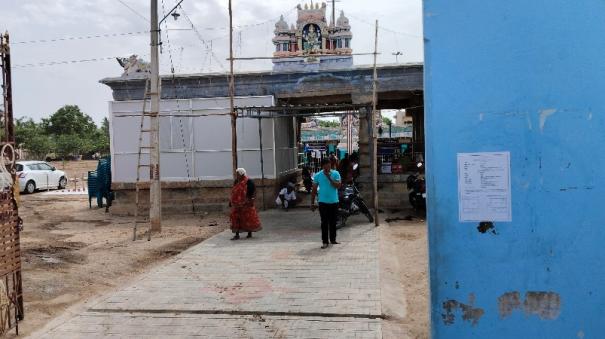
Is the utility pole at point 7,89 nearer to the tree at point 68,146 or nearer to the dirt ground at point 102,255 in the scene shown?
the dirt ground at point 102,255

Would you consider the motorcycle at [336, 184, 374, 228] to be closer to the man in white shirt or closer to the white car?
the man in white shirt

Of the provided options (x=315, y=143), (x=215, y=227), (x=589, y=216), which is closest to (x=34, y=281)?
(x=215, y=227)

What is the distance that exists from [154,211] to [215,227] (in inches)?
61.4

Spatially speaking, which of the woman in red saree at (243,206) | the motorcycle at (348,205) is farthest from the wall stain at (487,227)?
the motorcycle at (348,205)

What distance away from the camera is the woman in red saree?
9469 millimetres

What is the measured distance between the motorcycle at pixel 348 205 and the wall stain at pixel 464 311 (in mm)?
7892

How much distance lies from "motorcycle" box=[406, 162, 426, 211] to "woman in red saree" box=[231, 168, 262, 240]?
505cm

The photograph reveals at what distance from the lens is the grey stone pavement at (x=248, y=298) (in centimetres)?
467

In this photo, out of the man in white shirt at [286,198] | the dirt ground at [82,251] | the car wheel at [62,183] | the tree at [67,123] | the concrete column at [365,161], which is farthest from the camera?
the tree at [67,123]

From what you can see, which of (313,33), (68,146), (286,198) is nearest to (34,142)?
(68,146)

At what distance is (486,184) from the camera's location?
8.64 feet

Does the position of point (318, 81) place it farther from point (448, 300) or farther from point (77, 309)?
point (448, 300)

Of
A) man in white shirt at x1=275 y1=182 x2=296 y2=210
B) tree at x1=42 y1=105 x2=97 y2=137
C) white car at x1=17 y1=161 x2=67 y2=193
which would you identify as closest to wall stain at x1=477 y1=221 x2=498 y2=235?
man in white shirt at x1=275 y1=182 x2=296 y2=210

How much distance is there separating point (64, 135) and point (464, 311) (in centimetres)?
5627
